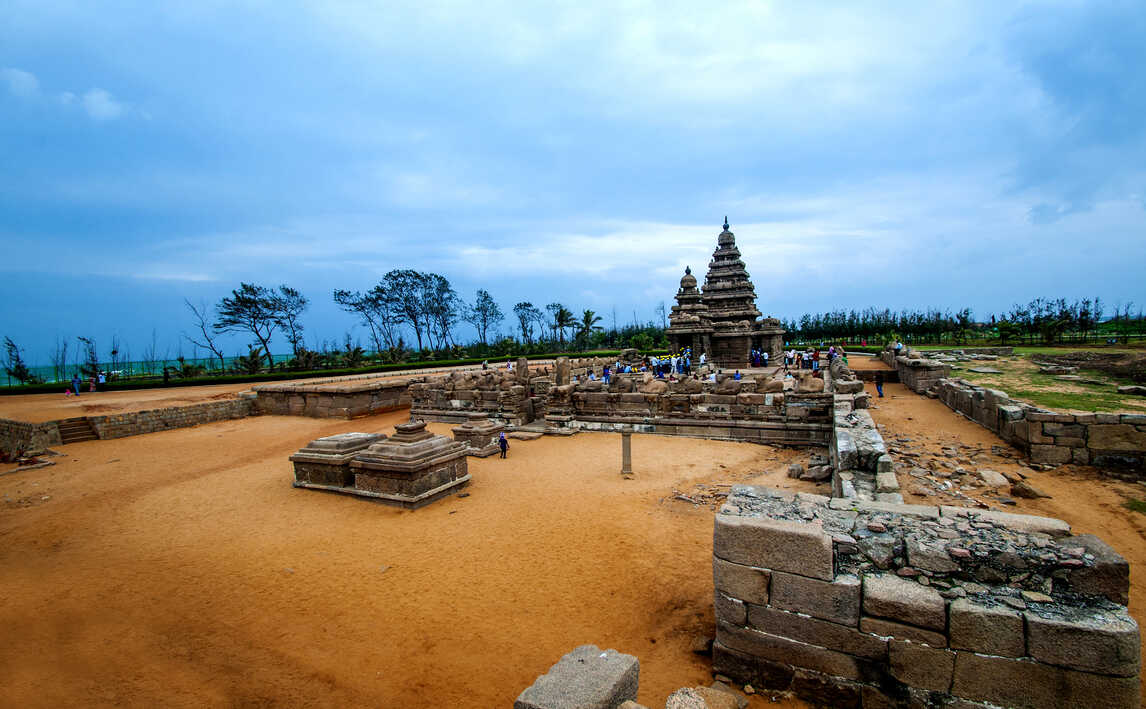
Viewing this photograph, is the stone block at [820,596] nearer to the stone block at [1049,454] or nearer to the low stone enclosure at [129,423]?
the stone block at [1049,454]

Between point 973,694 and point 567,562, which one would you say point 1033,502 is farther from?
point 567,562

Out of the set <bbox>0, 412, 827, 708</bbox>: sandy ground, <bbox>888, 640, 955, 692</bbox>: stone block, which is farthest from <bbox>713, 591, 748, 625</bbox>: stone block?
<bbox>888, 640, 955, 692</bbox>: stone block

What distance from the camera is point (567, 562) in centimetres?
562

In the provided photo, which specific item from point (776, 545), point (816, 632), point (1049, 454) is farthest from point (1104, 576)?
point (1049, 454)

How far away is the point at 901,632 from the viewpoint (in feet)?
9.86

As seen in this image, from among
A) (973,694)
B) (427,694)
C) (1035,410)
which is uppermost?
(1035,410)

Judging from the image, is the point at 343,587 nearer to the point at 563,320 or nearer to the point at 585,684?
the point at 585,684

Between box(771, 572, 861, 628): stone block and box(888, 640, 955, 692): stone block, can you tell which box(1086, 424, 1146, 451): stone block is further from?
box(771, 572, 861, 628): stone block

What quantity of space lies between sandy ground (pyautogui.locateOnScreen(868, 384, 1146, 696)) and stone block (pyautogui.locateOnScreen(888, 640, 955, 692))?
7.40ft

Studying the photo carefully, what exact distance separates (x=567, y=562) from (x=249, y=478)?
24.8 ft

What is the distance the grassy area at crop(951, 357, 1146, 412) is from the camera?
26.6ft

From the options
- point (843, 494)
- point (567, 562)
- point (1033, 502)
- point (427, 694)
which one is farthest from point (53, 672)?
point (1033, 502)

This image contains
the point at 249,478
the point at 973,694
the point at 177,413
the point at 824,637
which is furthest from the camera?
the point at 177,413

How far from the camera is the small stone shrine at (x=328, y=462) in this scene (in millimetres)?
8156
